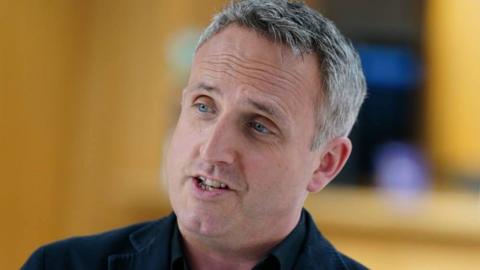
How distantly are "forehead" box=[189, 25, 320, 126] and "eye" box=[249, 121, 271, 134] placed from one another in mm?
41

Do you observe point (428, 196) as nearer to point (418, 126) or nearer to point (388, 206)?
point (388, 206)

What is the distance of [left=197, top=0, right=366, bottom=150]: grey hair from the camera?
53.7 inches

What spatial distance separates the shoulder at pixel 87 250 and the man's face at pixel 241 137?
14 cm

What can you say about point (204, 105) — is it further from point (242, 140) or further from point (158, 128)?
point (158, 128)

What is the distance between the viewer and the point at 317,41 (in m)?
1.39

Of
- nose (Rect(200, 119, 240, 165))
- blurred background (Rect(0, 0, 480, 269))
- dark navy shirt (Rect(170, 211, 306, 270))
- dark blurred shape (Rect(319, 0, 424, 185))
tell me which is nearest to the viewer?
nose (Rect(200, 119, 240, 165))

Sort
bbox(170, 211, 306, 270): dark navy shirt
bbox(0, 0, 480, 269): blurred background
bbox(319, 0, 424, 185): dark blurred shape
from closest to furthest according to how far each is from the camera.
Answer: bbox(170, 211, 306, 270): dark navy shirt → bbox(0, 0, 480, 269): blurred background → bbox(319, 0, 424, 185): dark blurred shape

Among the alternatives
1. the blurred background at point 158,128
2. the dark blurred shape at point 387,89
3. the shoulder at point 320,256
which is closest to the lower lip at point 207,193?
the shoulder at point 320,256

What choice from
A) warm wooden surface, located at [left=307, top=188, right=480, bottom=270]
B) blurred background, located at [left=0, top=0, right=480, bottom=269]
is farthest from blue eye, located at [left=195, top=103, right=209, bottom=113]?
warm wooden surface, located at [left=307, top=188, right=480, bottom=270]

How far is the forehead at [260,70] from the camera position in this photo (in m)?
1.37

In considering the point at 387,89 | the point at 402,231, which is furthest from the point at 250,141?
the point at 387,89

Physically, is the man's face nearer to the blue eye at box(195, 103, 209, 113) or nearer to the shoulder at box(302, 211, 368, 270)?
the blue eye at box(195, 103, 209, 113)

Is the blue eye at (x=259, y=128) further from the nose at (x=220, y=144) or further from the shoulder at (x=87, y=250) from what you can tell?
the shoulder at (x=87, y=250)

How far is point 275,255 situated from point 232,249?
0.26ft
